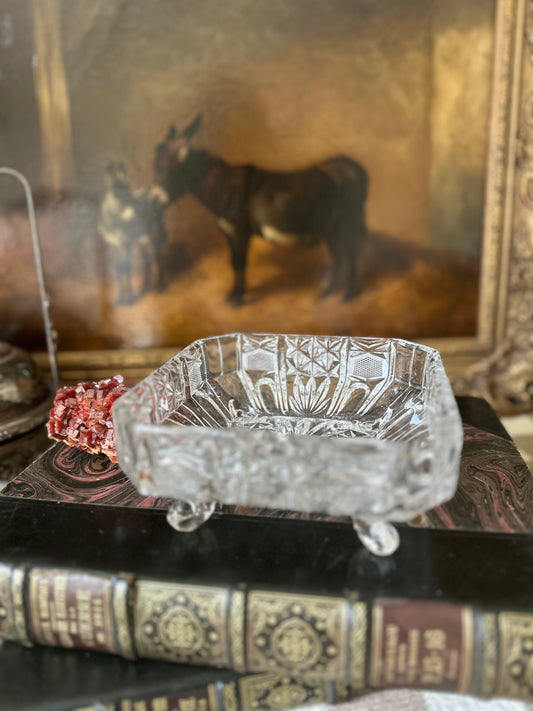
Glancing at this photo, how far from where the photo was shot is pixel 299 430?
73cm

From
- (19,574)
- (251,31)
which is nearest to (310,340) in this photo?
(19,574)

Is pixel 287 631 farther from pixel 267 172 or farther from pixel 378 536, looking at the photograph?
pixel 267 172

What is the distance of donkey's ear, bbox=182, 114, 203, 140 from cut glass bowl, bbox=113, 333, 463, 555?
650 mm

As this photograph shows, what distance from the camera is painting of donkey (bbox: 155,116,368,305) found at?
125cm

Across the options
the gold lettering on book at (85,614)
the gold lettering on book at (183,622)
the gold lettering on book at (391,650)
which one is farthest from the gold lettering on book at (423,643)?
the gold lettering on book at (85,614)

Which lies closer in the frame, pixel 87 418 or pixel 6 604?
pixel 6 604

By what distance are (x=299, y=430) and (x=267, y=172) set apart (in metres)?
0.73

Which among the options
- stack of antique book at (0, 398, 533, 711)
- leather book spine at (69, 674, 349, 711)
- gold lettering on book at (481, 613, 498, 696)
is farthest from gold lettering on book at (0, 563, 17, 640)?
gold lettering on book at (481, 613, 498, 696)

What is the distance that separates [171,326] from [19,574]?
87cm

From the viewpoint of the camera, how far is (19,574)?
518 millimetres

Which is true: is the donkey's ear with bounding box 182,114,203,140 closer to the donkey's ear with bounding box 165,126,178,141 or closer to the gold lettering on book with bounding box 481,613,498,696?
the donkey's ear with bounding box 165,126,178,141

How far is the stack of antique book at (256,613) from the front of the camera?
47 centimetres

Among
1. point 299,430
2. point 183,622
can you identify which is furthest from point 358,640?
point 299,430

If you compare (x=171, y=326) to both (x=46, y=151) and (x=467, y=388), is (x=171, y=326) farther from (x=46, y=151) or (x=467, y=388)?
(x=467, y=388)
